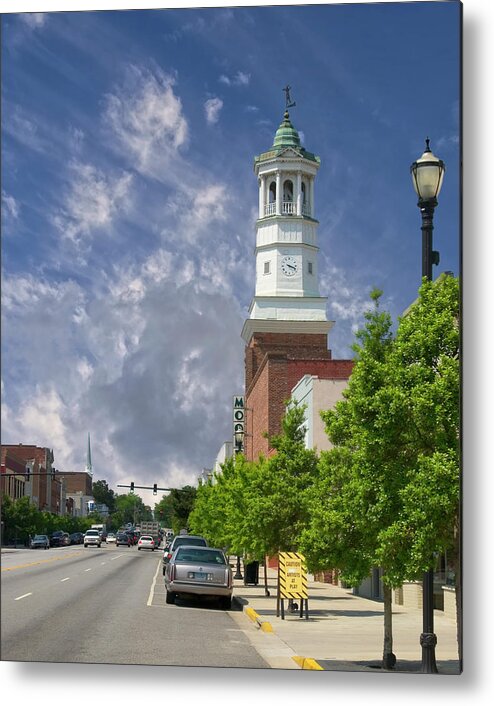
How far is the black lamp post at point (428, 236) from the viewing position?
1257cm

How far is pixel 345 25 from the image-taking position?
1409 centimetres

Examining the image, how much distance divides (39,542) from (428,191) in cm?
7019

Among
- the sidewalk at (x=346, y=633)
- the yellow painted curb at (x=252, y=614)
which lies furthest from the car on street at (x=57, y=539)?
the yellow painted curb at (x=252, y=614)

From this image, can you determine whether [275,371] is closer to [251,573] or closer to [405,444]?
[251,573]

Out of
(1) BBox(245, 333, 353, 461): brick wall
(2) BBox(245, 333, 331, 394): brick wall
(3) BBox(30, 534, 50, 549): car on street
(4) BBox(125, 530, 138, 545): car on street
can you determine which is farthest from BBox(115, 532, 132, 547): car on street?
(2) BBox(245, 333, 331, 394): brick wall

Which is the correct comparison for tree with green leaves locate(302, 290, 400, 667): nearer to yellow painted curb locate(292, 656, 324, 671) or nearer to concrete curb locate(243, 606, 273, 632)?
yellow painted curb locate(292, 656, 324, 671)

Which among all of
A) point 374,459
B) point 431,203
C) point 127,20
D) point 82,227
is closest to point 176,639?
point 374,459

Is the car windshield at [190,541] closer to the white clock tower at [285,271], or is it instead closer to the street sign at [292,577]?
the street sign at [292,577]

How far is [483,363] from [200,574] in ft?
49.2

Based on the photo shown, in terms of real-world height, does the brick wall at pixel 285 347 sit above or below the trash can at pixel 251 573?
above

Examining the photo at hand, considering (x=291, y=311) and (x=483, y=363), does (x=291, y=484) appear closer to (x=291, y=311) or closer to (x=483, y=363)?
(x=483, y=363)

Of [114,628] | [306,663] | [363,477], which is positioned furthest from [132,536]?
[363,477]

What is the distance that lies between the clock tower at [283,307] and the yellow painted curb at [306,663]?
3680 centimetres

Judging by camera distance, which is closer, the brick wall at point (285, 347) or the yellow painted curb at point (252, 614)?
the yellow painted curb at point (252, 614)
